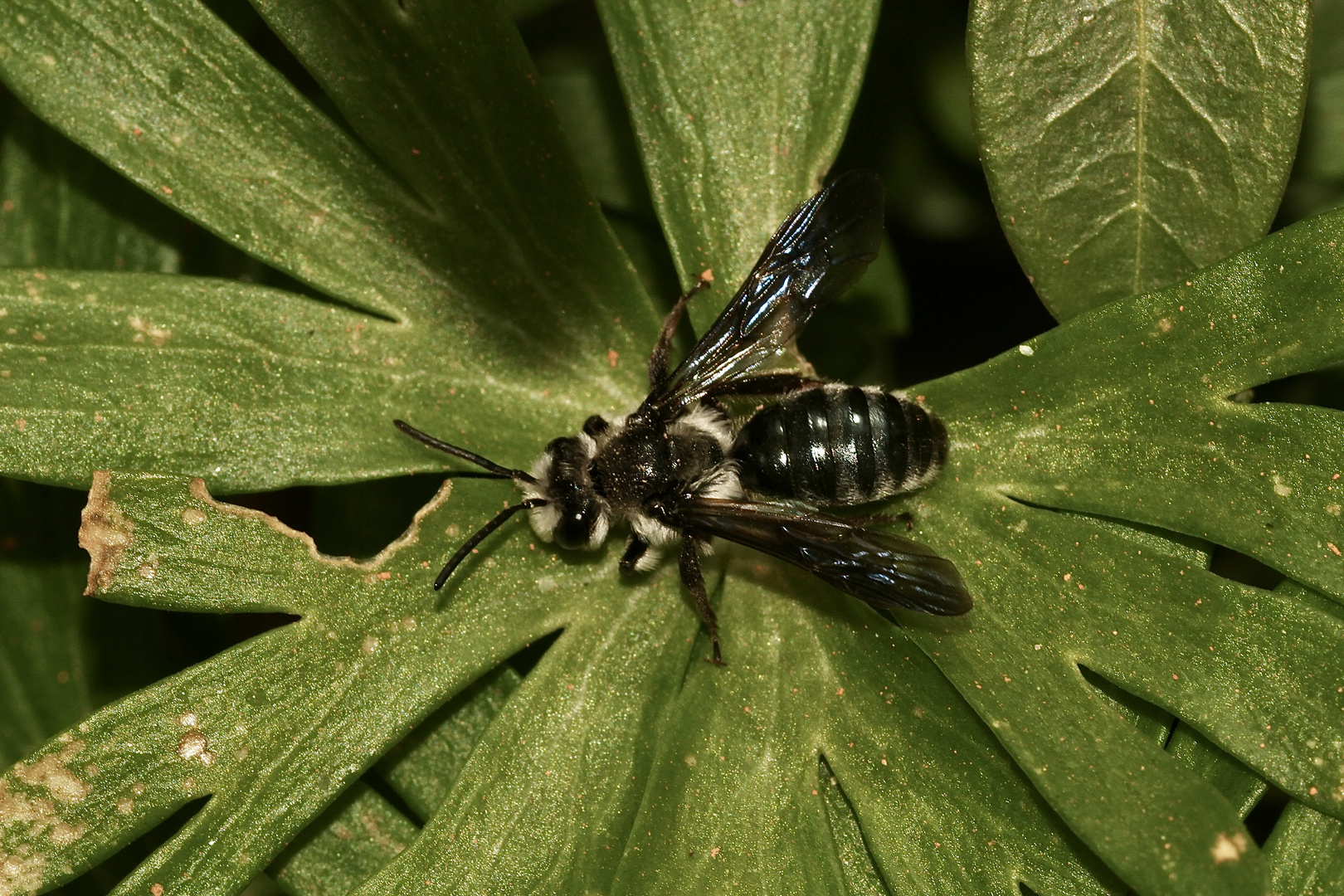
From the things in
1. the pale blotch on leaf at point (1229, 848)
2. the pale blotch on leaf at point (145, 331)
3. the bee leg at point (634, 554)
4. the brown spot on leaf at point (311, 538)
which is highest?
the pale blotch on leaf at point (145, 331)

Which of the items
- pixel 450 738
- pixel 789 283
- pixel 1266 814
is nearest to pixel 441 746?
pixel 450 738

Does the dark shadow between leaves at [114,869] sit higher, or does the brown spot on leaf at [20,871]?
the brown spot on leaf at [20,871]

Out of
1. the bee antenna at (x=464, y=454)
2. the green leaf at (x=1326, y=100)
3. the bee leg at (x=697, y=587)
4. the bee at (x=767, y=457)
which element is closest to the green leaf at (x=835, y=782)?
the bee leg at (x=697, y=587)

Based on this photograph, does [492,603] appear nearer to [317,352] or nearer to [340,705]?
[340,705]

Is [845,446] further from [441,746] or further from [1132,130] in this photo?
[441,746]

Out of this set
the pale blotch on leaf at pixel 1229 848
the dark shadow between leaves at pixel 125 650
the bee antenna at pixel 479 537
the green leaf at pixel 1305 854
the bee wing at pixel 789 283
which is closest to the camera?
the pale blotch on leaf at pixel 1229 848

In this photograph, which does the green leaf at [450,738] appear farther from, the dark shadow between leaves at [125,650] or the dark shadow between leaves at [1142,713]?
the dark shadow between leaves at [125,650]

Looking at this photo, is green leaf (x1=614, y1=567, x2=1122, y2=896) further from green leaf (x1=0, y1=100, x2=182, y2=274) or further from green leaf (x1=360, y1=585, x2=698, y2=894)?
green leaf (x1=0, y1=100, x2=182, y2=274)
